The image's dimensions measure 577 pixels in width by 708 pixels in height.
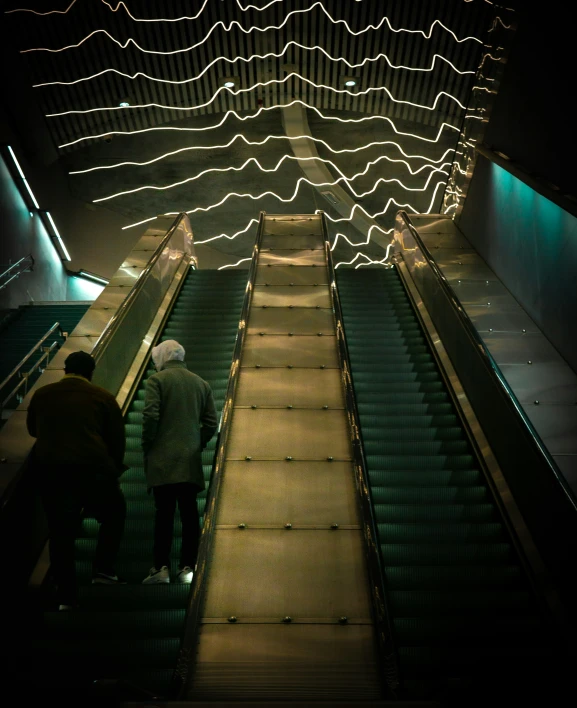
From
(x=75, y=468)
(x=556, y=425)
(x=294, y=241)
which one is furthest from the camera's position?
(x=294, y=241)

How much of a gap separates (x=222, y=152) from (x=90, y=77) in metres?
3.44

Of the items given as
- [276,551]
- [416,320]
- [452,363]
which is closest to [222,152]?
[416,320]

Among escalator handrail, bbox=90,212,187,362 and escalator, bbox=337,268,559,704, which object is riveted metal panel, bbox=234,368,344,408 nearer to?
escalator, bbox=337,268,559,704

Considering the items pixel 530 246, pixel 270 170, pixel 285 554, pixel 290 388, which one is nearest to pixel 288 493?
pixel 285 554

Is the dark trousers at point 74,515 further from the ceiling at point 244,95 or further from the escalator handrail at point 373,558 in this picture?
the ceiling at point 244,95

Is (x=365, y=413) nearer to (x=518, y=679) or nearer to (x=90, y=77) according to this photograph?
(x=518, y=679)

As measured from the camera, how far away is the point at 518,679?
9.43ft

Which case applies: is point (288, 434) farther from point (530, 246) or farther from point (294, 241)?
point (294, 241)

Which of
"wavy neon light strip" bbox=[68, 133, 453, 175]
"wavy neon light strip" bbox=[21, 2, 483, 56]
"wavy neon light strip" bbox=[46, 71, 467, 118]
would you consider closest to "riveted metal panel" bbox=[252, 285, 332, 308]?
"wavy neon light strip" bbox=[21, 2, 483, 56]

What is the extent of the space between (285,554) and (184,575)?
530 mm

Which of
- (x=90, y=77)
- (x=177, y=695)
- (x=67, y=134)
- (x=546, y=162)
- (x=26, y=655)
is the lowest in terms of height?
(x=67, y=134)

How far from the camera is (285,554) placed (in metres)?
3.63

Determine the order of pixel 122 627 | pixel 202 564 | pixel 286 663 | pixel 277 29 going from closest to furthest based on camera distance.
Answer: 1. pixel 286 663
2. pixel 202 564
3. pixel 122 627
4. pixel 277 29

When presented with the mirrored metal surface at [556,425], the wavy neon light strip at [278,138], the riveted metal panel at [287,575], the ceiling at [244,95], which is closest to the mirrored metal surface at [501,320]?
the mirrored metal surface at [556,425]
